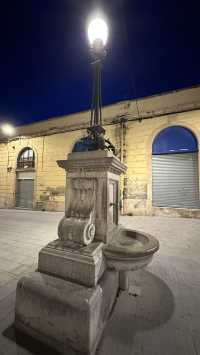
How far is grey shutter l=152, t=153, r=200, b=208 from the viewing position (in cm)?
755

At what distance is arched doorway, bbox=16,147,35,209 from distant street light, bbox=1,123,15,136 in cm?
206

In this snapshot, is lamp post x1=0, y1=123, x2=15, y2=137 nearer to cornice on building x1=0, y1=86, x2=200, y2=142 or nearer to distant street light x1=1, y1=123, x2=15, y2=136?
distant street light x1=1, y1=123, x2=15, y2=136

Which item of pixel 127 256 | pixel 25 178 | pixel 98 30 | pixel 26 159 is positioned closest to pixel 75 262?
pixel 127 256

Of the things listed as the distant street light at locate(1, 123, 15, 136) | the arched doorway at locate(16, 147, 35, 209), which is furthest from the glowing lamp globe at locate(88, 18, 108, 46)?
the distant street light at locate(1, 123, 15, 136)

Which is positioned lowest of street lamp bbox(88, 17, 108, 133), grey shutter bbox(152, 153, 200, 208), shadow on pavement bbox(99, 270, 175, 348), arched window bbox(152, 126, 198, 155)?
shadow on pavement bbox(99, 270, 175, 348)

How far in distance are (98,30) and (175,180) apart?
7286 mm

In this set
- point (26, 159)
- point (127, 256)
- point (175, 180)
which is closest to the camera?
point (127, 256)

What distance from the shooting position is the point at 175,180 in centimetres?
788

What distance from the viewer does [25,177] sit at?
11328mm

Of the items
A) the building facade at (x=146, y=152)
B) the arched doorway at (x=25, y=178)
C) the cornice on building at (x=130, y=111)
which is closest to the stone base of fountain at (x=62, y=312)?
the building facade at (x=146, y=152)

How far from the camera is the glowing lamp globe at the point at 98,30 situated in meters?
1.92

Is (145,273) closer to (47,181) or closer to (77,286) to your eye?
(77,286)

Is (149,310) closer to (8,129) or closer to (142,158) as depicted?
(142,158)

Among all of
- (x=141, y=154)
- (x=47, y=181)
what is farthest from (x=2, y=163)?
(x=141, y=154)
